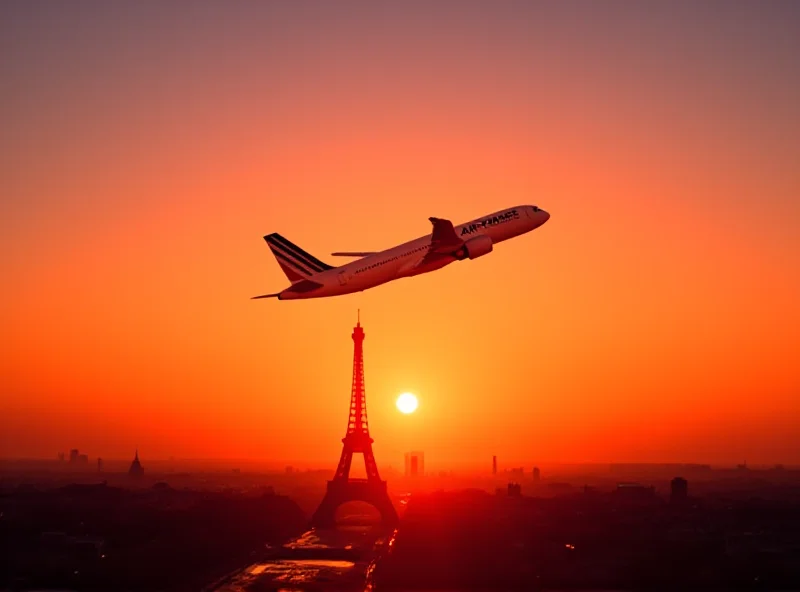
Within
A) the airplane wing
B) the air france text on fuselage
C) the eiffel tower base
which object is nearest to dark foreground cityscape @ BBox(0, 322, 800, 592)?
the eiffel tower base

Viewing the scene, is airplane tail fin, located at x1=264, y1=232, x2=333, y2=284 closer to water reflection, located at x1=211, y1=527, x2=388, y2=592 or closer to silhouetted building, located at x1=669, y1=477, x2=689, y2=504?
water reflection, located at x1=211, y1=527, x2=388, y2=592

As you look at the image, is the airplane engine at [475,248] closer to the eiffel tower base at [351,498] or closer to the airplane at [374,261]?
the airplane at [374,261]

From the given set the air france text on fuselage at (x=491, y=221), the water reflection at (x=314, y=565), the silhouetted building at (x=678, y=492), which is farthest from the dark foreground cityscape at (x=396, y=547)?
the air france text on fuselage at (x=491, y=221)

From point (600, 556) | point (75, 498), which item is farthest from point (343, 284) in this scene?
point (75, 498)

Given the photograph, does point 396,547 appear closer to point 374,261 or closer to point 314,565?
point 314,565

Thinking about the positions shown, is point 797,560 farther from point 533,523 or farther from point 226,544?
point 226,544
